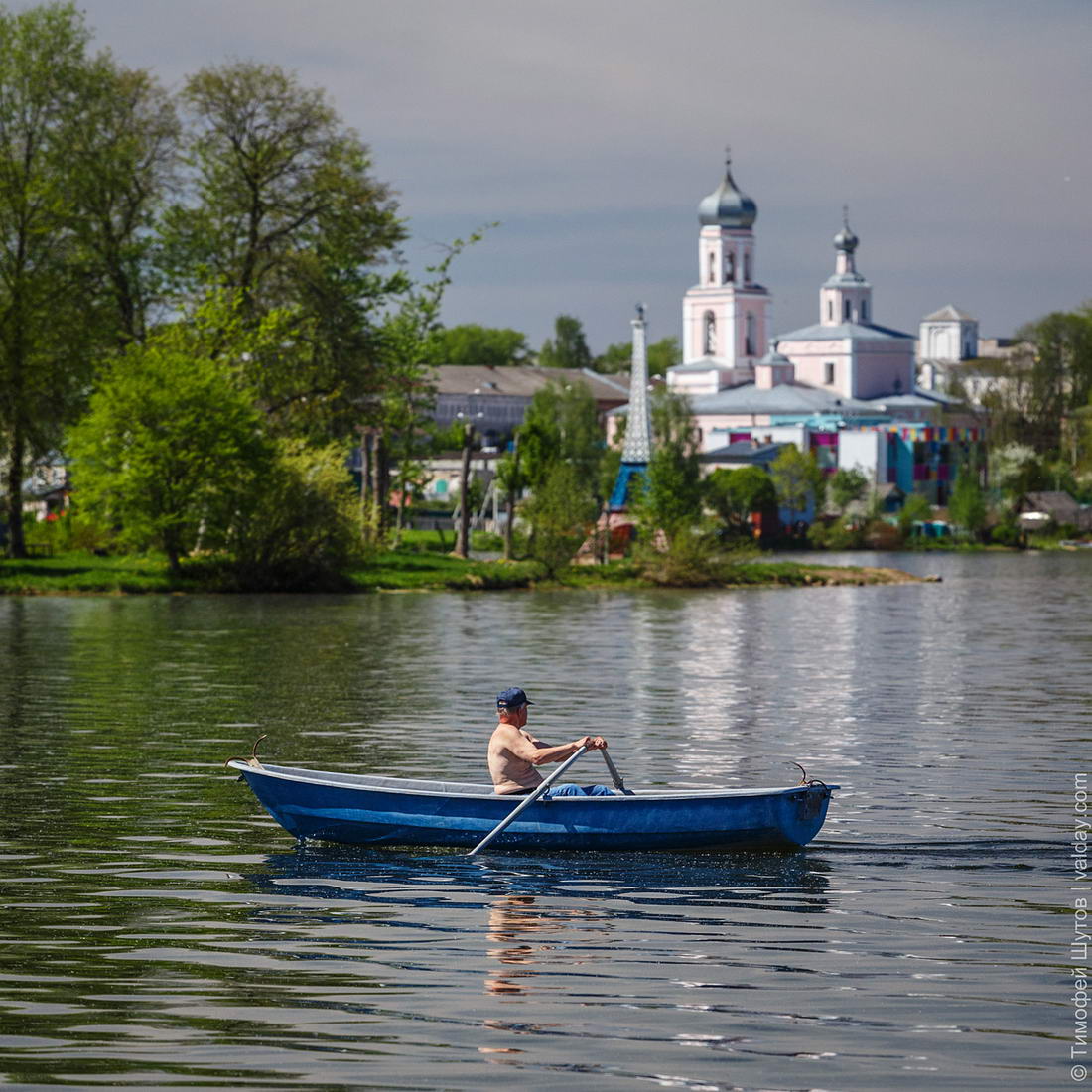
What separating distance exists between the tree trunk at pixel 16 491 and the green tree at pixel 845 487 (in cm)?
7734

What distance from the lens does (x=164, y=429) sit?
63.2m

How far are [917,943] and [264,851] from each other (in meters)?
6.83

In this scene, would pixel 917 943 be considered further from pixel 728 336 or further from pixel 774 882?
pixel 728 336

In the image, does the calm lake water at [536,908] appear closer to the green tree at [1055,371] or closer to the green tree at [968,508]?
the green tree at [968,508]

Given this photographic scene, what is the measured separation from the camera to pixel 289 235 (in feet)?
232

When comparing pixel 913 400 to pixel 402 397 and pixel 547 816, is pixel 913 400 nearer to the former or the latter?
pixel 402 397

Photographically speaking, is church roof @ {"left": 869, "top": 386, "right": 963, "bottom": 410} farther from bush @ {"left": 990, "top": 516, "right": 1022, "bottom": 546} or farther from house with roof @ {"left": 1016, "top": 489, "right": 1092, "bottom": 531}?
bush @ {"left": 990, "top": 516, "right": 1022, "bottom": 546}

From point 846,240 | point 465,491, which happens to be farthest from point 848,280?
point 465,491

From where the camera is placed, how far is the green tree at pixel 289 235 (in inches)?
2697

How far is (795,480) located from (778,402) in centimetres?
3469

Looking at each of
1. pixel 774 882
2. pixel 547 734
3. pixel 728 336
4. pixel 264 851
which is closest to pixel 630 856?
pixel 774 882

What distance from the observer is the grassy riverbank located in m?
63.0

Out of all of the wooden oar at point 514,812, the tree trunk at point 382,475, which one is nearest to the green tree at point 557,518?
the tree trunk at point 382,475

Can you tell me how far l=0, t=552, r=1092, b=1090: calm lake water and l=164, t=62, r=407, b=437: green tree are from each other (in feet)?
115
